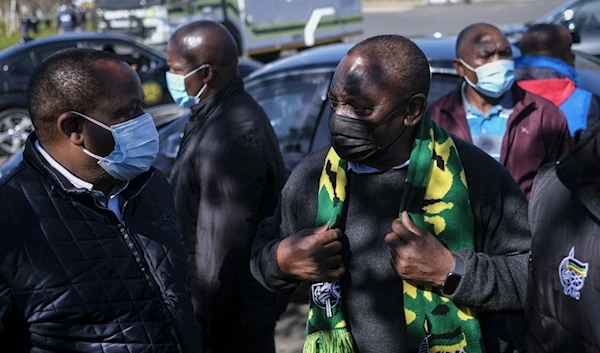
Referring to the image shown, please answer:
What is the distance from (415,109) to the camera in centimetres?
241

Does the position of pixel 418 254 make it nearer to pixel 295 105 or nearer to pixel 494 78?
pixel 494 78

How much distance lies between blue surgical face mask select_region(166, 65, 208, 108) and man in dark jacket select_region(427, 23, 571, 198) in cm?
120

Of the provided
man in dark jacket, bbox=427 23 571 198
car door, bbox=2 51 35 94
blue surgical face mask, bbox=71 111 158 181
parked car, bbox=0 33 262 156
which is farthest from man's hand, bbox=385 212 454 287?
car door, bbox=2 51 35 94

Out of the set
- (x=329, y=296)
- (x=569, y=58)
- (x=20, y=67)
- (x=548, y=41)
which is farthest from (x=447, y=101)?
(x=20, y=67)

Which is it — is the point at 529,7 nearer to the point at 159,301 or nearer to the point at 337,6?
the point at 337,6

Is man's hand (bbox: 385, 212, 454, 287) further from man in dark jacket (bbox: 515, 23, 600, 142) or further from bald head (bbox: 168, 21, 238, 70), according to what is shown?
man in dark jacket (bbox: 515, 23, 600, 142)

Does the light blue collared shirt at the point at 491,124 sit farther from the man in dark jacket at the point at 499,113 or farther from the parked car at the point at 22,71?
the parked car at the point at 22,71

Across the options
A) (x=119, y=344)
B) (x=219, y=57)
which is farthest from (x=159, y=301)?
(x=219, y=57)

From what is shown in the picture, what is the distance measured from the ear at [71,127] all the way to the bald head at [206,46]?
1549 mm

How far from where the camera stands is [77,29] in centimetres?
2155

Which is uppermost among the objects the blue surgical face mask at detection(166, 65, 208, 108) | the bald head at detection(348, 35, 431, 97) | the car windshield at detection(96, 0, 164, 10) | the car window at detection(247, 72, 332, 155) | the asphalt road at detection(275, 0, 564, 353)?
the bald head at detection(348, 35, 431, 97)

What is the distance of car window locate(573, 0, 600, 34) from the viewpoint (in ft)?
36.6

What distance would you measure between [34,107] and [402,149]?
110 cm

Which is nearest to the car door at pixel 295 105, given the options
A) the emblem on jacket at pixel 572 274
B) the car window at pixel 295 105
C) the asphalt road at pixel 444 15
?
the car window at pixel 295 105
